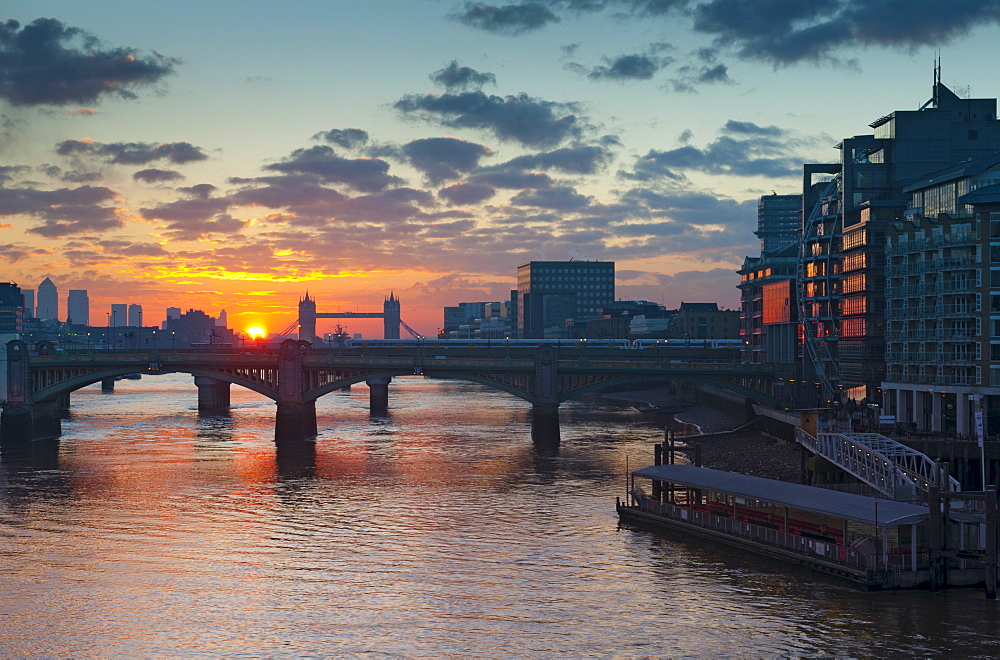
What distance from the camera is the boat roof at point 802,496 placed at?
50625 mm

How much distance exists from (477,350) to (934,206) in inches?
4535

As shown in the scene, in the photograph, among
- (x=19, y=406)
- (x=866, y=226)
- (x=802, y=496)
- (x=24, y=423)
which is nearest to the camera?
(x=802, y=496)

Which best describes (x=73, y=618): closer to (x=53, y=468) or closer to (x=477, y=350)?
(x=53, y=468)

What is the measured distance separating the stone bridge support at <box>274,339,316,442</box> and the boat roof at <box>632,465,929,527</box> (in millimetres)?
64304

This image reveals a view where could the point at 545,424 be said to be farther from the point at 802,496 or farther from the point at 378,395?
the point at 378,395

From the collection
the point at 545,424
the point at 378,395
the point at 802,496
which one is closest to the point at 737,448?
the point at 545,424

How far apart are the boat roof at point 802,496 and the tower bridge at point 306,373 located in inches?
1789

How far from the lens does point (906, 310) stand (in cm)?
8912

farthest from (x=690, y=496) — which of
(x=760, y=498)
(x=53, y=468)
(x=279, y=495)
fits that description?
(x=53, y=468)

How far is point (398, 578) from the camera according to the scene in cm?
5375

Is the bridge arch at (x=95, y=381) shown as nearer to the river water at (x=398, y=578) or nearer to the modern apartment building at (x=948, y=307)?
the river water at (x=398, y=578)

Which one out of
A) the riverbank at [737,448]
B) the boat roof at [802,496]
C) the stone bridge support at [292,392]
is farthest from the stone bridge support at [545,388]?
the boat roof at [802,496]

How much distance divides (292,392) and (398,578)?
7439 cm

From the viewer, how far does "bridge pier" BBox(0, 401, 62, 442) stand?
12350 centimetres
